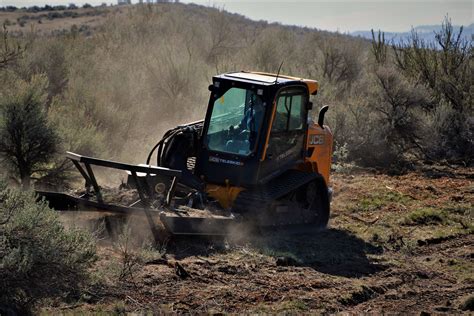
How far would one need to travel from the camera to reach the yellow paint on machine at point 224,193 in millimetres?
10711

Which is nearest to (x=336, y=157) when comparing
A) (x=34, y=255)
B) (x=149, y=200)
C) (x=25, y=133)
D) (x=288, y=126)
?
(x=288, y=126)

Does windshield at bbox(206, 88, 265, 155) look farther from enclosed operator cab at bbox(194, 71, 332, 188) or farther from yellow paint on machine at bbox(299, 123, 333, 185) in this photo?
A: yellow paint on machine at bbox(299, 123, 333, 185)

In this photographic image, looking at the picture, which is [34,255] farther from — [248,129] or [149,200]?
[248,129]

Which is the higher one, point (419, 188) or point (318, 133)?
point (318, 133)

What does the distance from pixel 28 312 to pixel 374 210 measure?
8.01 meters

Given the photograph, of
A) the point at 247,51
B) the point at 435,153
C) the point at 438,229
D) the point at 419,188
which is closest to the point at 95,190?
the point at 438,229

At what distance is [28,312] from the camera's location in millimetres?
7105

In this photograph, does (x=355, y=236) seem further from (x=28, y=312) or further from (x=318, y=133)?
(x=28, y=312)

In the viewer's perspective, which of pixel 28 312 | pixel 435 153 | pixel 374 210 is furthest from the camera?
pixel 435 153

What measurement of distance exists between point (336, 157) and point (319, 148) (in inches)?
259

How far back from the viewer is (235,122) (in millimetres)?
10773

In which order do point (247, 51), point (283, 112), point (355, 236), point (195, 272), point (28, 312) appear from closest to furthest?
point (28, 312), point (195, 272), point (283, 112), point (355, 236), point (247, 51)

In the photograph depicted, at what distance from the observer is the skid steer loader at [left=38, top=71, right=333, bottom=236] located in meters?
9.98

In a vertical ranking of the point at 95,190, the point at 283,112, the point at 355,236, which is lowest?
the point at 355,236
